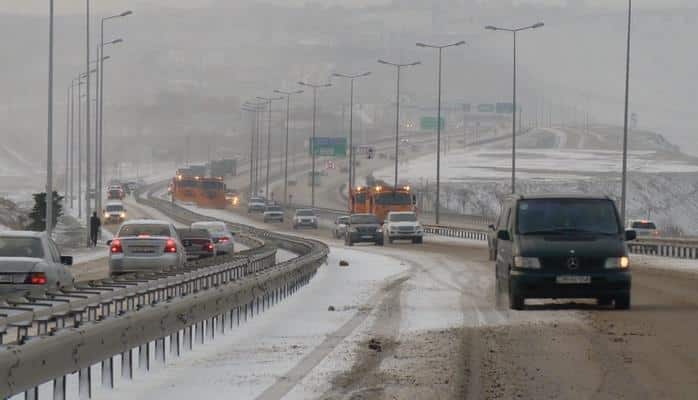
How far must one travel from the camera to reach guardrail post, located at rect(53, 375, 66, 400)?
40.1ft

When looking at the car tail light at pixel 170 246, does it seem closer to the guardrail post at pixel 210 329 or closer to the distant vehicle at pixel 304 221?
the guardrail post at pixel 210 329

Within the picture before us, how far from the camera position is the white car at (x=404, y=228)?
235ft

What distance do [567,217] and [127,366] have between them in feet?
36.9

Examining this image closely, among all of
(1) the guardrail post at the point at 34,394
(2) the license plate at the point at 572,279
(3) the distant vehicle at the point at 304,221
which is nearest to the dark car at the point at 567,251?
(2) the license plate at the point at 572,279

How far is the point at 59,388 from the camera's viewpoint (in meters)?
12.6

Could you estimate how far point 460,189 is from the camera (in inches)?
6299

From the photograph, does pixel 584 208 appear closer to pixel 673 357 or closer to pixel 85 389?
pixel 673 357

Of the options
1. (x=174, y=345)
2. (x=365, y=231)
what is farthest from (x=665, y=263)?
(x=174, y=345)

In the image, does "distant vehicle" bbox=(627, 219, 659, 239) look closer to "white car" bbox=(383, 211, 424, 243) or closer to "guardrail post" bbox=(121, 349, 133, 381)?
"white car" bbox=(383, 211, 424, 243)

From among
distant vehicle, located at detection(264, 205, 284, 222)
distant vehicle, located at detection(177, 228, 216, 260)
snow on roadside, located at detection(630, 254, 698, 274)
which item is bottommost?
distant vehicle, located at detection(264, 205, 284, 222)

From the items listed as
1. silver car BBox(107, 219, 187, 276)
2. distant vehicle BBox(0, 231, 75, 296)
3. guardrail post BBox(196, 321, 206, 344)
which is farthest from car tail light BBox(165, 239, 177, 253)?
guardrail post BBox(196, 321, 206, 344)

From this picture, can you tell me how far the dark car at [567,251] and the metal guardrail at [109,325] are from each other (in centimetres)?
399

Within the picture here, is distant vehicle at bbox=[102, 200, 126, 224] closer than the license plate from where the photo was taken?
No

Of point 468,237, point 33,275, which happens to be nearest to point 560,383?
point 33,275
